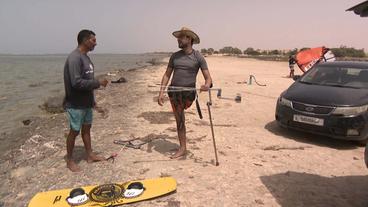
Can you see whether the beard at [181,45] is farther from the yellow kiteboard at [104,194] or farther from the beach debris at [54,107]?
the beach debris at [54,107]

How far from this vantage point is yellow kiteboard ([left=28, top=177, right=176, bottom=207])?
457cm

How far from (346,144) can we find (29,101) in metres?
14.8

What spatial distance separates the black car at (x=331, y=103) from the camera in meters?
7.02

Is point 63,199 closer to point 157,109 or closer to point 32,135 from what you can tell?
point 32,135

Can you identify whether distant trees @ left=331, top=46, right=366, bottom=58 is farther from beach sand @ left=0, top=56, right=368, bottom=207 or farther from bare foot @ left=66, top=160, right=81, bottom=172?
bare foot @ left=66, top=160, right=81, bottom=172

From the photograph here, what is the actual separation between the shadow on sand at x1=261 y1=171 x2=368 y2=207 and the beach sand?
0.05ft

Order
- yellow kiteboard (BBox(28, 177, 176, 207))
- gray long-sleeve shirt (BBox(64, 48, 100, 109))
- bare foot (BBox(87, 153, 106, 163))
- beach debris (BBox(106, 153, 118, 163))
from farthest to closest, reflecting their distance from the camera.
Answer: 1. beach debris (BBox(106, 153, 118, 163))
2. bare foot (BBox(87, 153, 106, 163))
3. gray long-sleeve shirt (BBox(64, 48, 100, 109))
4. yellow kiteboard (BBox(28, 177, 176, 207))

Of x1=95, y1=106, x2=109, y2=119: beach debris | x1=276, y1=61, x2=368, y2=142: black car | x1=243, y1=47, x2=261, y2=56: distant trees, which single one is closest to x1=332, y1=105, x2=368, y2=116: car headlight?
x1=276, y1=61, x2=368, y2=142: black car

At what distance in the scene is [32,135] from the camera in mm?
8469

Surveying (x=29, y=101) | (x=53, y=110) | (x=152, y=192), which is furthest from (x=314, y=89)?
(x=29, y=101)

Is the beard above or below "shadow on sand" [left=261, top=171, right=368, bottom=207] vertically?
above

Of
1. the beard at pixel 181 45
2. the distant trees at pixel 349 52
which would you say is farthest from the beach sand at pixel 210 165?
the distant trees at pixel 349 52

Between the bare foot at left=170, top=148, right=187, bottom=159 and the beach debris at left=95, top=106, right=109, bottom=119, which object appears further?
the beach debris at left=95, top=106, right=109, bottom=119

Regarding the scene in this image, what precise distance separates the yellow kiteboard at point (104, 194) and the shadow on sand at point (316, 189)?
62.4 inches
